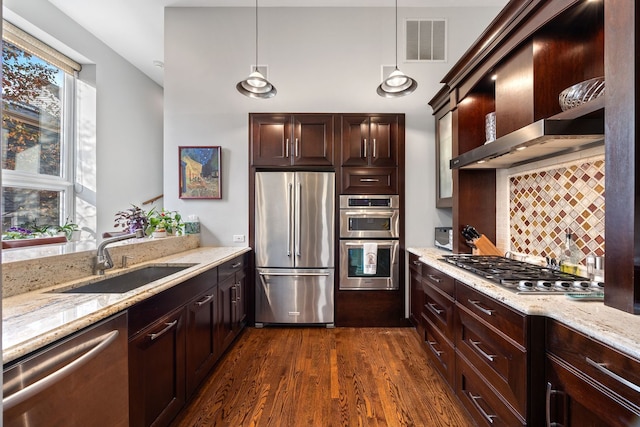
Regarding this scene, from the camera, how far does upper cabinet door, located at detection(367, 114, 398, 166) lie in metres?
3.38

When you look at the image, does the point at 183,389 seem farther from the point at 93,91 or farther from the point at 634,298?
the point at 93,91

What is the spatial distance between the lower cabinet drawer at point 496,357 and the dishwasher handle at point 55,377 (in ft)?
5.85

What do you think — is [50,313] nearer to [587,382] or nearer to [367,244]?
[587,382]

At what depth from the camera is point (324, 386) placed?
2.27 metres

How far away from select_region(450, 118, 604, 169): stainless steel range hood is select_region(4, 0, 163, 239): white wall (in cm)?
455

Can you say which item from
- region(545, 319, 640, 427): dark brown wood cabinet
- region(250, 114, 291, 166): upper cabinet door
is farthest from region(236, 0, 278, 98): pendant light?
region(545, 319, 640, 427): dark brown wood cabinet

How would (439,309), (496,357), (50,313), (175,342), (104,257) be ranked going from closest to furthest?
(50,313) < (496,357) < (175,342) < (104,257) < (439,309)

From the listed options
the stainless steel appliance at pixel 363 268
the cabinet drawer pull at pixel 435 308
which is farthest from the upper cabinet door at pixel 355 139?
the cabinet drawer pull at pixel 435 308

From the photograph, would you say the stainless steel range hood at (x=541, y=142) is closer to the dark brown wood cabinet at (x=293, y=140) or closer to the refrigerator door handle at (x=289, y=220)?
the dark brown wood cabinet at (x=293, y=140)

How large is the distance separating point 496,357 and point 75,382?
1852 millimetres

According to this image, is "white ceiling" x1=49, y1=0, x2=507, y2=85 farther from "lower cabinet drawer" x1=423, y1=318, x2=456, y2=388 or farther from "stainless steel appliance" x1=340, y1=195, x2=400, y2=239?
"lower cabinet drawer" x1=423, y1=318, x2=456, y2=388

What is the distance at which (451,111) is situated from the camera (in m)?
2.87

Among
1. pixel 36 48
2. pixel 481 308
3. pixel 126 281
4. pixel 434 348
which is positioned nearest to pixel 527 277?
pixel 481 308

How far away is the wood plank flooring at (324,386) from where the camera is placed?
1.94 m
